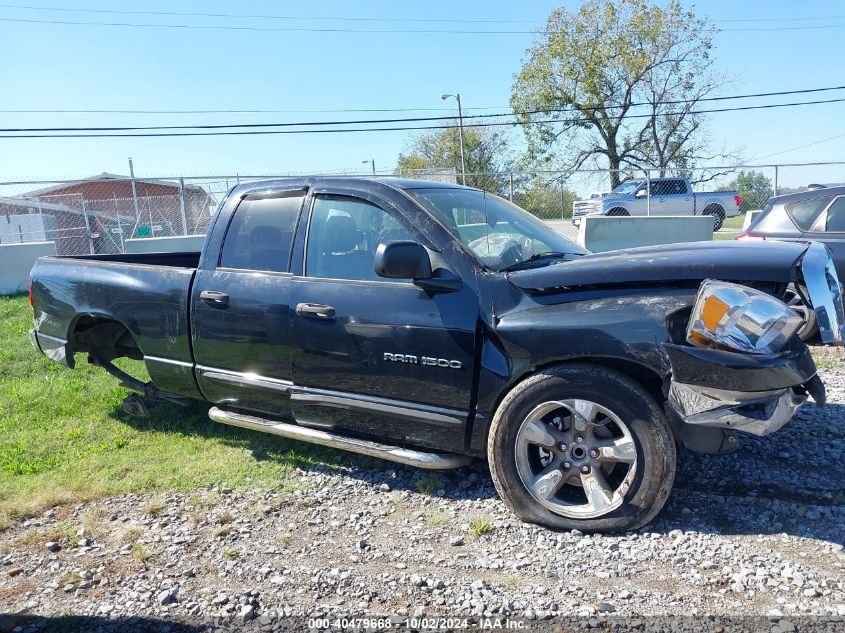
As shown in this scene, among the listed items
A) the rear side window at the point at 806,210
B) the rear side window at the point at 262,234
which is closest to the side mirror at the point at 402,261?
the rear side window at the point at 262,234

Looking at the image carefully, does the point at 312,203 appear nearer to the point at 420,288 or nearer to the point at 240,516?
the point at 420,288

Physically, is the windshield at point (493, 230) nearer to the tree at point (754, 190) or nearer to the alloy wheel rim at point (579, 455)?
the alloy wheel rim at point (579, 455)

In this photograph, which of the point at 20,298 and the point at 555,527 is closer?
the point at 555,527

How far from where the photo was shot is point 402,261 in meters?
3.43

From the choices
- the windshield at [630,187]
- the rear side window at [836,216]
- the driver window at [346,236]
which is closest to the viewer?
the driver window at [346,236]

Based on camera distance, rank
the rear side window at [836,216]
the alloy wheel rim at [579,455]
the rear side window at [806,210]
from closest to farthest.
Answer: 1. the alloy wheel rim at [579,455]
2. the rear side window at [836,216]
3. the rear side window at [806,210]

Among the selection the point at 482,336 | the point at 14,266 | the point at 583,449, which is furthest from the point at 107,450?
the point at 14,266

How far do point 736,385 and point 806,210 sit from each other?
222 inches

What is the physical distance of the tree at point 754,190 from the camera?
1842 centimetres

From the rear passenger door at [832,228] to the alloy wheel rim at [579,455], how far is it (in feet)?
17.2

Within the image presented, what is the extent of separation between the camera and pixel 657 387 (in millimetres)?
3381

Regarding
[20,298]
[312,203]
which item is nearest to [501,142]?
[20,298]

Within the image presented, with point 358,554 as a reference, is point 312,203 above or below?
above

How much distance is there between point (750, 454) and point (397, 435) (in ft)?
7.40
